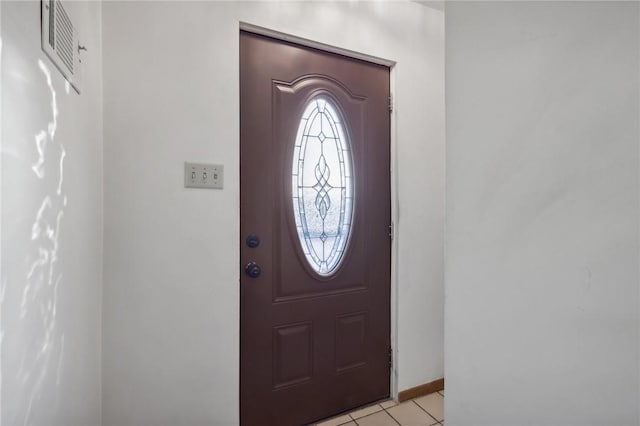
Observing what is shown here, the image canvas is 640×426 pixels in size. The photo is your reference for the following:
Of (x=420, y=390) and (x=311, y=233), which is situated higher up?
(x=311, y=233)

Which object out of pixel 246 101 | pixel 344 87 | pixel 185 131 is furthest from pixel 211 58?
pixel 344 87

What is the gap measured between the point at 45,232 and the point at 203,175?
68 centimetres

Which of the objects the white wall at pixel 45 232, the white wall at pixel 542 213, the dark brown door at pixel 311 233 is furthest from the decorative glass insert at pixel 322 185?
the white wall at pixel 542 213

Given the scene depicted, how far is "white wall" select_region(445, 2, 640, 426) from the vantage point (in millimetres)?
335

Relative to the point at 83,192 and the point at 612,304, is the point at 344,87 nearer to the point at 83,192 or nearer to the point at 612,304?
the point at 83,192

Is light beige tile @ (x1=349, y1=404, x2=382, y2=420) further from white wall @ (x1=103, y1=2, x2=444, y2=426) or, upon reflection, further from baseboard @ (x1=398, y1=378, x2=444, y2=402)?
white wall @ (x1=103, y1=2, x2=444, y2=426)

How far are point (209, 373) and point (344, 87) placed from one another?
158 cm

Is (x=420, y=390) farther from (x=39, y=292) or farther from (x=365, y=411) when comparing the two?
(x=39, y=292)

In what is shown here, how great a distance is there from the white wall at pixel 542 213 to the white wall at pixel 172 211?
43.6 inches

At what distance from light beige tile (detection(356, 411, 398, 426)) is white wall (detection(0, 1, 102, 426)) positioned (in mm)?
1214

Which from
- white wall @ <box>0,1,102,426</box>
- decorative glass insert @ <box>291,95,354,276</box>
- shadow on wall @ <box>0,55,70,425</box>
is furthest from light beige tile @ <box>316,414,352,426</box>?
shadow on wall @ <box>0,55,70,425</box>

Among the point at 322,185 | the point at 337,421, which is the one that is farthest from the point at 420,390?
the point at 322,185

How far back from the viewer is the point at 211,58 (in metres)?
1.39

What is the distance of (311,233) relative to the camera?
1.65 m
